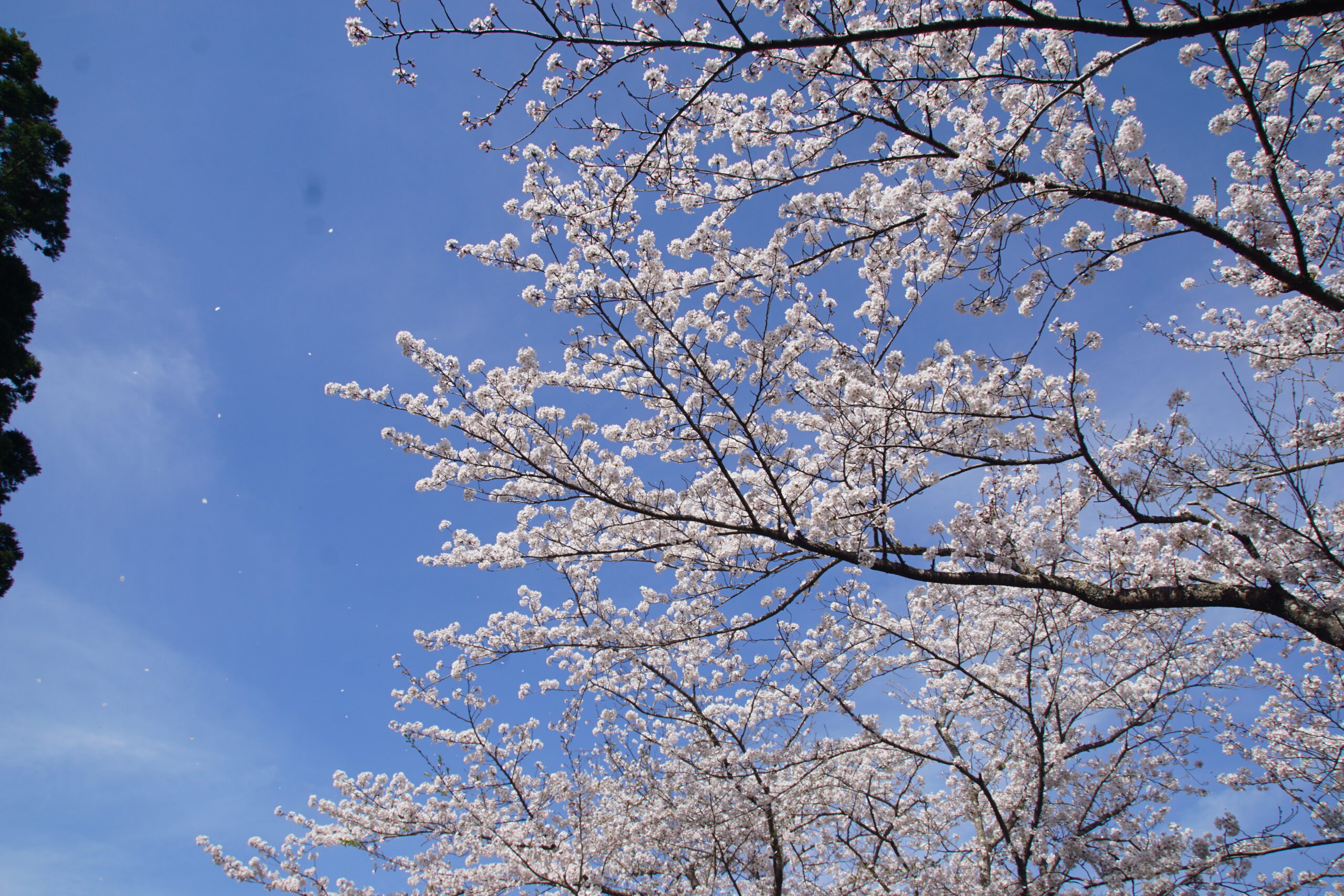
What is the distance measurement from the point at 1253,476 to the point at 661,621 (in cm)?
483

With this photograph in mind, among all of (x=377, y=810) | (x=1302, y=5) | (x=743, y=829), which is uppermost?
(x=1302, y=5)

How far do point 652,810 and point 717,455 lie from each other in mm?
5905

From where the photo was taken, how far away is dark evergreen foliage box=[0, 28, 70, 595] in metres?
8.46

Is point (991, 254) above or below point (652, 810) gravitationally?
above

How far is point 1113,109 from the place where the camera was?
3934 mm

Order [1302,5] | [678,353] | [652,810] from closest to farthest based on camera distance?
[1302,5], [678,353], [652,810]

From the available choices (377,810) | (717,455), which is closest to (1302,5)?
(717,455)

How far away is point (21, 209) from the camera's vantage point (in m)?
8.83

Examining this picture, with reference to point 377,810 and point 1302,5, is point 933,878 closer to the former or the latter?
point 377,810

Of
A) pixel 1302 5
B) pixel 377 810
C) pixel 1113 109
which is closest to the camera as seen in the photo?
pixel 1302 5

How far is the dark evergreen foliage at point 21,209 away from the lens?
Result: 846 centimetres

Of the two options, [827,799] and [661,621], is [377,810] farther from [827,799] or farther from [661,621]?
[827,799]

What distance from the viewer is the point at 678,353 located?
4.60 metres

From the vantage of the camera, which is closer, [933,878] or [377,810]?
[933,878]
